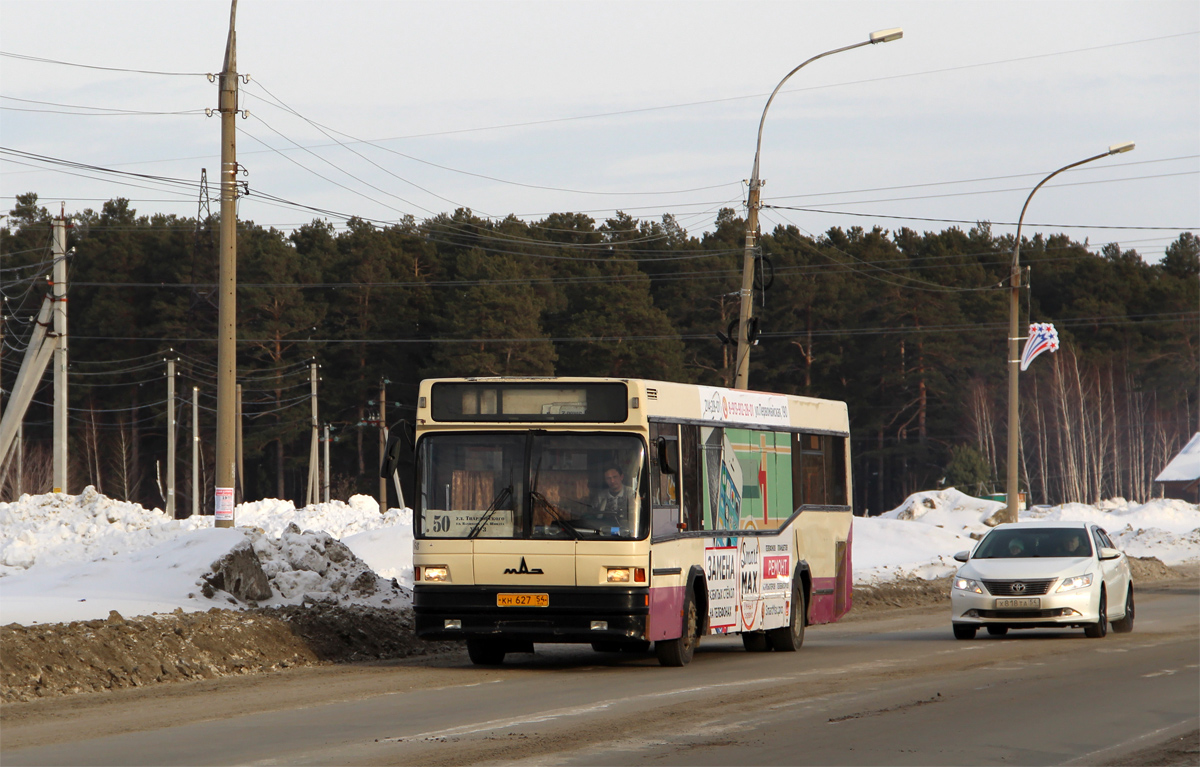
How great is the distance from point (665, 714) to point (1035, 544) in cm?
1059

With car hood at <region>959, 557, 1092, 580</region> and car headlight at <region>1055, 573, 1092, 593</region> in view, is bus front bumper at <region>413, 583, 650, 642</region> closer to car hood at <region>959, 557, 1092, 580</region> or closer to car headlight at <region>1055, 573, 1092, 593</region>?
car hood at <region>959, 557, 1092, 580</region>

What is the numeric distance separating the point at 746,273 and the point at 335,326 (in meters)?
65.3

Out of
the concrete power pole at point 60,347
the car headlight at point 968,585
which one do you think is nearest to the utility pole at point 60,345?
the concrete power pole at point 60,347

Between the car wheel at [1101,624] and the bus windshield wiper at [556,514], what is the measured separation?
832 cm

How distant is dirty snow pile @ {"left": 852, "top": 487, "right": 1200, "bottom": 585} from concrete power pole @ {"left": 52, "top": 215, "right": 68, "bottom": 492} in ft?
63.4

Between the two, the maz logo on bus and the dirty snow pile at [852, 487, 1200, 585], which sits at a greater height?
the maz logo on bus

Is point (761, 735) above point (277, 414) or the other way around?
the other way around

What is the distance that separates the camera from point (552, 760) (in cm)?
949

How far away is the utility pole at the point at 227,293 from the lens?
2186 cm

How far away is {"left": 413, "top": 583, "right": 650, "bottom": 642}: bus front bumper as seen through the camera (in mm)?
14773

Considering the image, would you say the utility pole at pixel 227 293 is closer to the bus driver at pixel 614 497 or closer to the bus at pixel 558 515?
the bus at pixel 558 515

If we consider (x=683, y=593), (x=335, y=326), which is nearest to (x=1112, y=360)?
(x=335, y=326)

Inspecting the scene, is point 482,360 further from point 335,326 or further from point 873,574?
point 873,574

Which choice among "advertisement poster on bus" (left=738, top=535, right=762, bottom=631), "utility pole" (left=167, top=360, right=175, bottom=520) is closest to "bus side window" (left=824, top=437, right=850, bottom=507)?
"advertisement poster on bus" (left=738, top=535, right=762, bottom=631)
